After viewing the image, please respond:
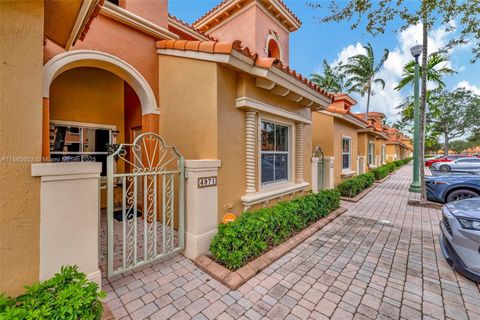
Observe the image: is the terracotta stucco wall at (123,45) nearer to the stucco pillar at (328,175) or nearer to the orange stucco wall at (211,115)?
the orange stucco wall at (211,115)

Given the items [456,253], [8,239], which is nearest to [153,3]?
[8,239]

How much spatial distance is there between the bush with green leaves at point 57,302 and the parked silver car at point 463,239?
489 cm

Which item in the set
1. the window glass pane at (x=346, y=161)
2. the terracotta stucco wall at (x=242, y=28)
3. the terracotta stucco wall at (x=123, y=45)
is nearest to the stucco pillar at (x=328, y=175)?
the window glass pane at (x=346, y=161)

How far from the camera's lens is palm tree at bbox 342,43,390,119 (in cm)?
2125

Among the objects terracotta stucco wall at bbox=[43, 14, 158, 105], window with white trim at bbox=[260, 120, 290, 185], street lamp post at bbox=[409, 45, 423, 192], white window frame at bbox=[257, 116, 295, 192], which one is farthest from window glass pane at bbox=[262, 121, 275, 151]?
street lamp post at bbox=[409, 45, 423, 192]

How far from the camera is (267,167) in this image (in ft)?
17.7

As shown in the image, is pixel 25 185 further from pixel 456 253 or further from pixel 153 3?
pixel 456 253

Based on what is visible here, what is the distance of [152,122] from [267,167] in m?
3.07

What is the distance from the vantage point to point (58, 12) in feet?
8.61

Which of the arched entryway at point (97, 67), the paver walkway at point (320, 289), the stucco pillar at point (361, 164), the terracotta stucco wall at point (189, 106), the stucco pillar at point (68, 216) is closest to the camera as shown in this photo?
the stucco pillar at point (68, 216)

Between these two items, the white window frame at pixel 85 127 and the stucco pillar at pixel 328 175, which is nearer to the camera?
the white window frame at pixel 85 127

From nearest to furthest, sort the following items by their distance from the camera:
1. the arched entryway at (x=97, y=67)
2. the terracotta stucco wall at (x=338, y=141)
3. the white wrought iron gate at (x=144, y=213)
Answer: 1. the white wrought iron gate at (x=144, y=213)
2. the arched entryway at (x=97, y=67)
3. the terracotta stucco wall at (x=338, y=141)

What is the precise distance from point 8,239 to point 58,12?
2.71 meters

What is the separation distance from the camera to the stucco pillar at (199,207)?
145 inches
